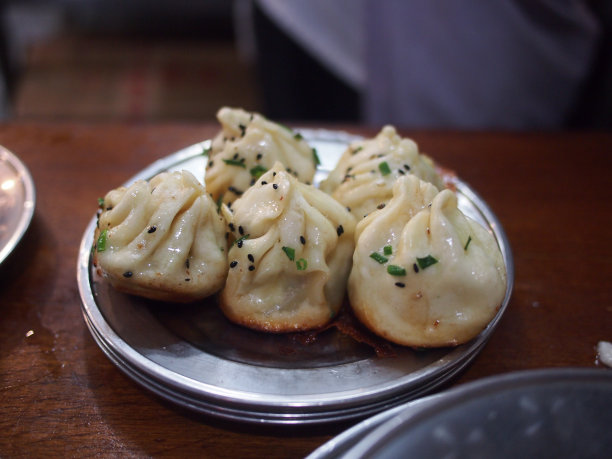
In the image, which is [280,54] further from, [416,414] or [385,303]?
[416,414]

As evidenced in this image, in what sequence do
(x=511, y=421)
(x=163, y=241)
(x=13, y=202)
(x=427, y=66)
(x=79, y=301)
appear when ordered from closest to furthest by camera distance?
(x=511, y=421), (x=163, y=241), (x=79, y=301), (x=13, y=202), (x=427, y=66)

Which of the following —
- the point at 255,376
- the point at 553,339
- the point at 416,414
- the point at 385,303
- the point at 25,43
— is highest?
the point at 416,414

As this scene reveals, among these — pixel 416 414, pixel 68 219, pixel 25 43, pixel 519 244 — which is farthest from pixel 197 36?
pixel 416 414

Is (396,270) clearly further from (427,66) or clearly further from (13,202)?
(427,66)

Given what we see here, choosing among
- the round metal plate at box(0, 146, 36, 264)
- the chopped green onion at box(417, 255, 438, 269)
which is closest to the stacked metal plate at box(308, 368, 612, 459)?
the chopped green onion at box(417, 255, 438, 269)

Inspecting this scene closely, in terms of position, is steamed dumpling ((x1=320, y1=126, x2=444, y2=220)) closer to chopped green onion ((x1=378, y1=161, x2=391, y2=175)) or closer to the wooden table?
chopped green onion ((x1=378, y1=161, x2=391, y2=175))

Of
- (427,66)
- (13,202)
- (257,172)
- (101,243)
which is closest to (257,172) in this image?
(257,172)

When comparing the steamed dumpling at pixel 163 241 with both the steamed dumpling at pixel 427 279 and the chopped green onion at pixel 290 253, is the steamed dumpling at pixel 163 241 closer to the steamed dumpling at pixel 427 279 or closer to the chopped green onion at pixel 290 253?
the chopped green onion at pixel 290 253

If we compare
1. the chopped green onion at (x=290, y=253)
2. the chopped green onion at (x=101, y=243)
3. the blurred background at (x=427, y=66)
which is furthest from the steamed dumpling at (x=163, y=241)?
the blurred background at (x=427, y=66)
